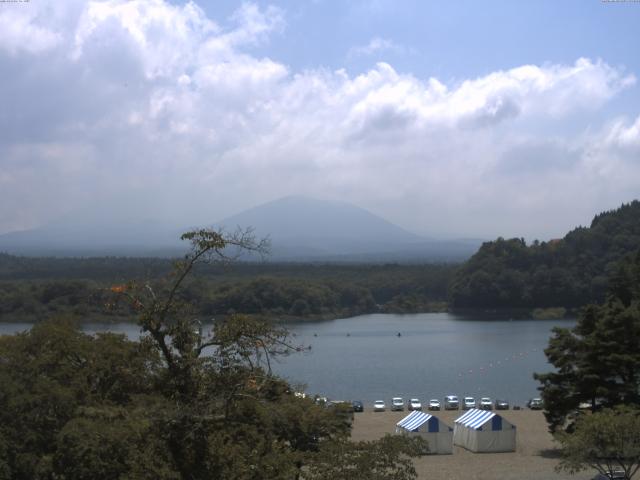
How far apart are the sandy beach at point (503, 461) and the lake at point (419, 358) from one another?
3455mm

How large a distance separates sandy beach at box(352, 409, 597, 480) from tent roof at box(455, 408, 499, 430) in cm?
41

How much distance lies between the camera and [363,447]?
5305mm

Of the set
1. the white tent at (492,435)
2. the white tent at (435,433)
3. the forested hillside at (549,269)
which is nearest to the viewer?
the white tent at (435,433)

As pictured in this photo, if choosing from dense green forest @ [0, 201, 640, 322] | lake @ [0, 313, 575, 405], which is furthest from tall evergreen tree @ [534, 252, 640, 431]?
dense green forest @ [0, 201, 640, 322]

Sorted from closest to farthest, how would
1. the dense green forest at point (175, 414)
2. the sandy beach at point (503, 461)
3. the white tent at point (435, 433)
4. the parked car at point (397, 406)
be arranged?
the dense green forest at point (175, 414) < the sandy beach at point (503, 461) < the white tent at point (435, 433) < the parked car at point (397, 406)

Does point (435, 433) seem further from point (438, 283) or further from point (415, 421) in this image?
point (438, 283)

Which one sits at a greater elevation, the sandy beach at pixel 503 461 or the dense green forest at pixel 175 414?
the dense green forest at pixel 175 414

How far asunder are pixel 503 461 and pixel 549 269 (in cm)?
3714

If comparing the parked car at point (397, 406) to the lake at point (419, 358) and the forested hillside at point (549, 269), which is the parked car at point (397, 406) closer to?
the lake at point (419, 358)

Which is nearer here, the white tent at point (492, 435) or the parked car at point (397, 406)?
the white tent at point (492, 435)

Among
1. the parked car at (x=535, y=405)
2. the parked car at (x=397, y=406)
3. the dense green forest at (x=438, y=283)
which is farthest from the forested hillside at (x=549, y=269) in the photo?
the parked car at (x=397, y=406)

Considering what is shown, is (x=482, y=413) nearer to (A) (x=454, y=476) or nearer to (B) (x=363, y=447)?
(A) (x=454, y=476)

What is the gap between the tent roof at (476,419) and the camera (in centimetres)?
1283

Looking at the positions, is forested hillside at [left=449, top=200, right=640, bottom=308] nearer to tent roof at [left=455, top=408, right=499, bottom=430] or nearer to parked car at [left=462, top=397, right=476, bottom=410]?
parked car at [left=462, top=397, right=476, bottom=410]
